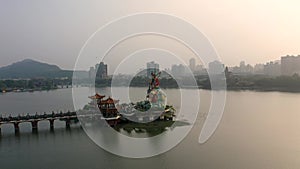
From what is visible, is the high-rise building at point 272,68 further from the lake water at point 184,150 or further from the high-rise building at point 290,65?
the lake water at point 184,150

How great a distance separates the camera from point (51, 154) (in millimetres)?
7359

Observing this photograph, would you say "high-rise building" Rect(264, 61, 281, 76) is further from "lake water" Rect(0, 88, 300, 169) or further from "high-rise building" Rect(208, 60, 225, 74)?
"lake water" Rect(0, 88, 300, 169)

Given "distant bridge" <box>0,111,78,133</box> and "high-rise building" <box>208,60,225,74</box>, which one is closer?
"high-rise building" <box>208,60,225,74</box>

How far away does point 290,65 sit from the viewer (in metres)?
38.8

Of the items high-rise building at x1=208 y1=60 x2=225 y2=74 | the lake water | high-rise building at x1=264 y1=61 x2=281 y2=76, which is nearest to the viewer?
the lake water

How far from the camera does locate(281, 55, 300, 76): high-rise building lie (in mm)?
37916

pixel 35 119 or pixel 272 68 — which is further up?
pixel 272 68

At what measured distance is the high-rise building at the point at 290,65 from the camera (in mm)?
37916

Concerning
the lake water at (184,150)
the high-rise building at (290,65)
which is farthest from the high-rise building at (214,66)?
the high-rise building at (290,65)

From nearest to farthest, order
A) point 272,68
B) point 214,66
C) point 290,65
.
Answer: point 214,66, point 290,65, point 272,68

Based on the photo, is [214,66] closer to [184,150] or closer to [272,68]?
[184,150]

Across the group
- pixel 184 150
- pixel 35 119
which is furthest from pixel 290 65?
pixel 184 150

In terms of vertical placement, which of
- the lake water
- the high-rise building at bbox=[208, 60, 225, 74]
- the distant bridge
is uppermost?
the high-rise building at bbox=[208, 60, 225, 74]

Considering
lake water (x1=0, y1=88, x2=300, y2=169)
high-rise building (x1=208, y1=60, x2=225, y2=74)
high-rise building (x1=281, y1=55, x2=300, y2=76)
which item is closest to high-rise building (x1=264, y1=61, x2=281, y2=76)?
high-rise building (x1=281, y1=55, x2=300, y2=76)
